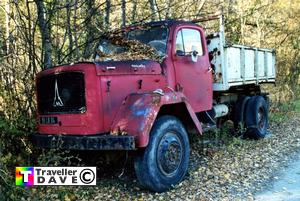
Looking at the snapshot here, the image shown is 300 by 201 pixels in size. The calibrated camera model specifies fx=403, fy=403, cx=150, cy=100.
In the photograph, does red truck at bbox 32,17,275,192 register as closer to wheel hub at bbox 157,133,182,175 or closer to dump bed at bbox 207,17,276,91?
wheel hub at bbox 157,133,182,175

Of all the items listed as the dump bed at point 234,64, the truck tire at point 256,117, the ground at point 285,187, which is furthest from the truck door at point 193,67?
the truck tire at point 256,117

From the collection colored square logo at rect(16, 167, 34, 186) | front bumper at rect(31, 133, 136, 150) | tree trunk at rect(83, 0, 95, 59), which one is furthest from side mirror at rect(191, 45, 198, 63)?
colored square logo at rect(16, 167, 34, 186)

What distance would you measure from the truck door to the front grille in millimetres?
1846

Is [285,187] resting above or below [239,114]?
below

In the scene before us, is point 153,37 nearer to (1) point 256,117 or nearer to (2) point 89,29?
(2) point 89,29

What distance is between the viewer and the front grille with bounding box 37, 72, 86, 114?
5.23m

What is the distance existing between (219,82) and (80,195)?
370cm

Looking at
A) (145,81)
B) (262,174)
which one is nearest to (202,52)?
(145,81)

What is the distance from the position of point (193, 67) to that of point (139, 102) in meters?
1.92

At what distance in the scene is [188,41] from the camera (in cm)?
690

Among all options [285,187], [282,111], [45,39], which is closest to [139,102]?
[285,187]

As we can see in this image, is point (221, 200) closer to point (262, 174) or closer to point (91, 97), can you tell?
point (262, 174)

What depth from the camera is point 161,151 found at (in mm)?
5441

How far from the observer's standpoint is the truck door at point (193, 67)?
659cm
